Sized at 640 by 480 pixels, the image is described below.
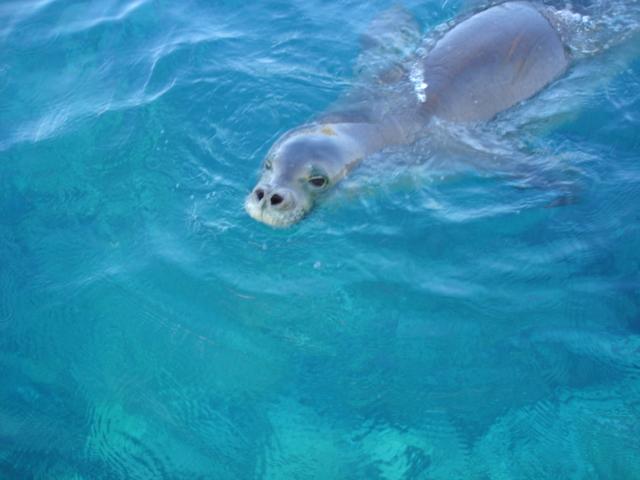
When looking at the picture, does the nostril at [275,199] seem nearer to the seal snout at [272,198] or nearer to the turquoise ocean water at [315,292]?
the seal snout at [272,198]

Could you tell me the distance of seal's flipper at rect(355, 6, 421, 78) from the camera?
6926mm

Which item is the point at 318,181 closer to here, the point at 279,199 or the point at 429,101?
the point at 279,199

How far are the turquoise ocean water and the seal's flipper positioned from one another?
12.4 inches

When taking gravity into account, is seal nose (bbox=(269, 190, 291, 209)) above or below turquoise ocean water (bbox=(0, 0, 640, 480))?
above

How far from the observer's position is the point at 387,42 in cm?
727

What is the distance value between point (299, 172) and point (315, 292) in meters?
1.04

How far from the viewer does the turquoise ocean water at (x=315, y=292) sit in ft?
14.3

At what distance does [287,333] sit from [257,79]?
3.13 metres

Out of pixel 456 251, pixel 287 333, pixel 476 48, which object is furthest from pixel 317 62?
pixel 287 333

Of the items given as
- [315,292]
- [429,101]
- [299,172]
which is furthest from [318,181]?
[429,101]

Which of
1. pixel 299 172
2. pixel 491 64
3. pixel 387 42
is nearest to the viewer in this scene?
pixel 299 172

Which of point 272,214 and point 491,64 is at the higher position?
point 491,64

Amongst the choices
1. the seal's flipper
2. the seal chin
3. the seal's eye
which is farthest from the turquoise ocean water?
the seal's flipper

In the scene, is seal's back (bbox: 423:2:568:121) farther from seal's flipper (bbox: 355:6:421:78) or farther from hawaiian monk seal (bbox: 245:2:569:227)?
seal's flipper (bbox: 355:6:421:78)
